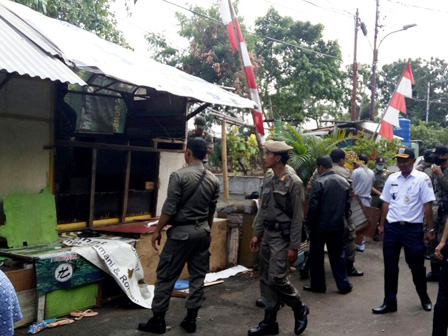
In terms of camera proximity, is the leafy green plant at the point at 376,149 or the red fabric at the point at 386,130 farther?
the leafy green plant at the point at 376,149

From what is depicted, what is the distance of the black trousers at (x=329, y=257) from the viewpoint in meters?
6.50

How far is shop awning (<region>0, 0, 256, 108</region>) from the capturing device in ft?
16.8

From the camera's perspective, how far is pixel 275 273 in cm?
476

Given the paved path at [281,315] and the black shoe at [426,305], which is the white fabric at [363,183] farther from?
the black shoe at [426,305]

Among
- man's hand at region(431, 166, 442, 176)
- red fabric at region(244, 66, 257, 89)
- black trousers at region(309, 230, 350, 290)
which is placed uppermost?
red fabric at region(244, 66, 257, 89)

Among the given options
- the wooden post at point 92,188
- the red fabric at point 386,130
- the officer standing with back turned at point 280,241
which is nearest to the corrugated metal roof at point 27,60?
the wooden post at point 92,188

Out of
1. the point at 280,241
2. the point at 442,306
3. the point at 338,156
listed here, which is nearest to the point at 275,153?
the point at 280,241

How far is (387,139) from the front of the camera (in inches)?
505

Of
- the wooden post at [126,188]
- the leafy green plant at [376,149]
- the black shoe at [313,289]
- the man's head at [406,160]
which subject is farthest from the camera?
the leafy green plant at [376,149]

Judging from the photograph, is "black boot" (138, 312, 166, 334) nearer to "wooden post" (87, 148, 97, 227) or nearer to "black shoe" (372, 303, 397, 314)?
"wooden post" (87, 148, 97, 227)

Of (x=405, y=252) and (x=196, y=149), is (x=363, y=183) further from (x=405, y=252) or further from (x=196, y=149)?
(x=196, y=149)

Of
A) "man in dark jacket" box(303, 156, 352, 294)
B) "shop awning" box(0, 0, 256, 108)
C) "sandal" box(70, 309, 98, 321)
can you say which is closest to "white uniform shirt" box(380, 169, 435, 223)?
"man in dark jacket" box(303, 156, 352, 294)

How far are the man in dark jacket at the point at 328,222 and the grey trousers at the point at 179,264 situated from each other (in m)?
2.06

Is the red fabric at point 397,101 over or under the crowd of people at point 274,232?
over
